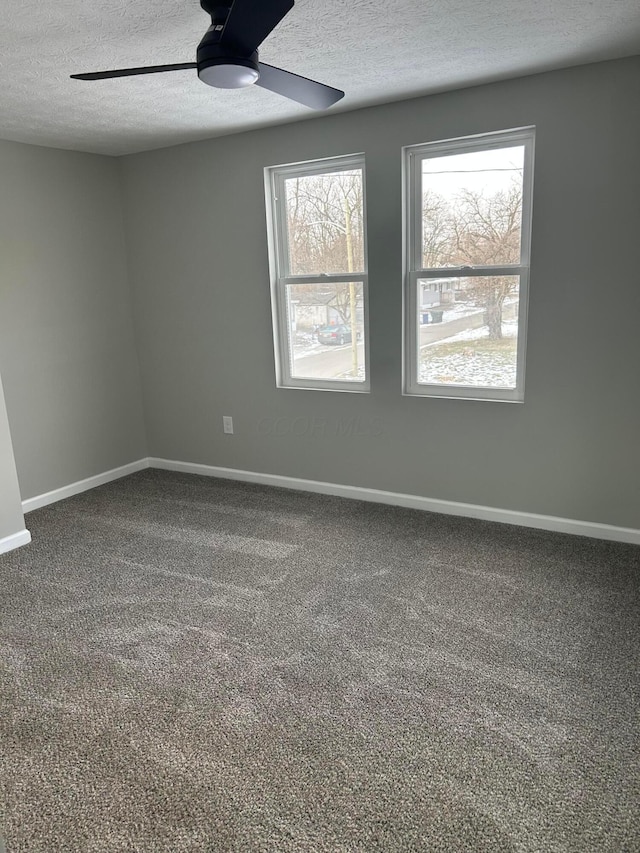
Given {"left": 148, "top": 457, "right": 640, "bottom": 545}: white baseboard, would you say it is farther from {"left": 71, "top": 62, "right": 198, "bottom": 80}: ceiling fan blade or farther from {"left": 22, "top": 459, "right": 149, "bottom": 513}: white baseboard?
{"left": 71, "top": 62, "right": 198, "bottom": 80}: ceiling fan blade

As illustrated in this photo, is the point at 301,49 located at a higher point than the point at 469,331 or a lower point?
higher

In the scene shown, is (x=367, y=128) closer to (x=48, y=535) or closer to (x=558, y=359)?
(x=558, y=359)

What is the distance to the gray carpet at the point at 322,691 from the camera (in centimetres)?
165

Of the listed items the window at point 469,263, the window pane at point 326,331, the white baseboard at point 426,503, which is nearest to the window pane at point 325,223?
the window pane at point 326,331

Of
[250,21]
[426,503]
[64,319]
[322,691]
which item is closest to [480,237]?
[426,503]

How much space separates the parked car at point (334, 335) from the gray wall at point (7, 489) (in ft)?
6.32

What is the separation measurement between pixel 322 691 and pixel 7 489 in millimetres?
2205

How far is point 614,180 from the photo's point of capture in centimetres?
286

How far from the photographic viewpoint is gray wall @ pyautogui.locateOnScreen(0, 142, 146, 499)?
3.84 m

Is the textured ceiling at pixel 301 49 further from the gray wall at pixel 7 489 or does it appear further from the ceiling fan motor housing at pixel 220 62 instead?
the gray wall at pixel 7 489

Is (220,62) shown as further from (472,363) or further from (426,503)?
(426,503)

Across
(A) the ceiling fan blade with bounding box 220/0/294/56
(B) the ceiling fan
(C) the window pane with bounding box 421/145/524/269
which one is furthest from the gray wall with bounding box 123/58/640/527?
(A) the ceiling fan blade with bounding box 220/0/294/56

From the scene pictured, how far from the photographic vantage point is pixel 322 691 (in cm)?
216

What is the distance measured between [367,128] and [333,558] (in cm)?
241
